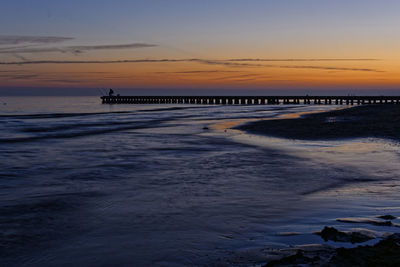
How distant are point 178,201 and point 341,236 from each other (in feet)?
12.7

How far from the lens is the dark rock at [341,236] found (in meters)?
5.70

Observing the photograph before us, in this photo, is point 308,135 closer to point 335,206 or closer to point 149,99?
point 335,206

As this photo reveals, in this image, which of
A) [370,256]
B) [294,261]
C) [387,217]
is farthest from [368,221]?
[294,261]

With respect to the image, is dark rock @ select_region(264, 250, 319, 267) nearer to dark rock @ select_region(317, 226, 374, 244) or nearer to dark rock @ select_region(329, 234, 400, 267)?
dark rock @ select_region(329, 234, 400, 267)

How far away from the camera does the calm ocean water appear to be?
5.83 meters

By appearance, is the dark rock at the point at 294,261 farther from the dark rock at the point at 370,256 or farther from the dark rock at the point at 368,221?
the dark rock at the point at 368,221

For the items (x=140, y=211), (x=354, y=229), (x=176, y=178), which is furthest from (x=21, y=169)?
(x=354, y=229)

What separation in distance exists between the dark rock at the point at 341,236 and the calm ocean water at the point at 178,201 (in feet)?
0.55

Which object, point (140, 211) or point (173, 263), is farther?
point (140, 211)

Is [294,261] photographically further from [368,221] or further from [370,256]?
[368,221]

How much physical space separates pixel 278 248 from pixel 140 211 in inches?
127

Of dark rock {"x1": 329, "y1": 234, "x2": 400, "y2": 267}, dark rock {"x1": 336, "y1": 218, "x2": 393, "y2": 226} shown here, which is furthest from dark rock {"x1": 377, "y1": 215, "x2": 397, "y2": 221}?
dark rock {"x1": 329, "y1": 234, "x2": 400, "y2": 267}

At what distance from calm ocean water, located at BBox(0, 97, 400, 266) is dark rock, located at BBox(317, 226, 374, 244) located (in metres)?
0.17

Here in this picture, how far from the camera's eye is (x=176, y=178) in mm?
11523
